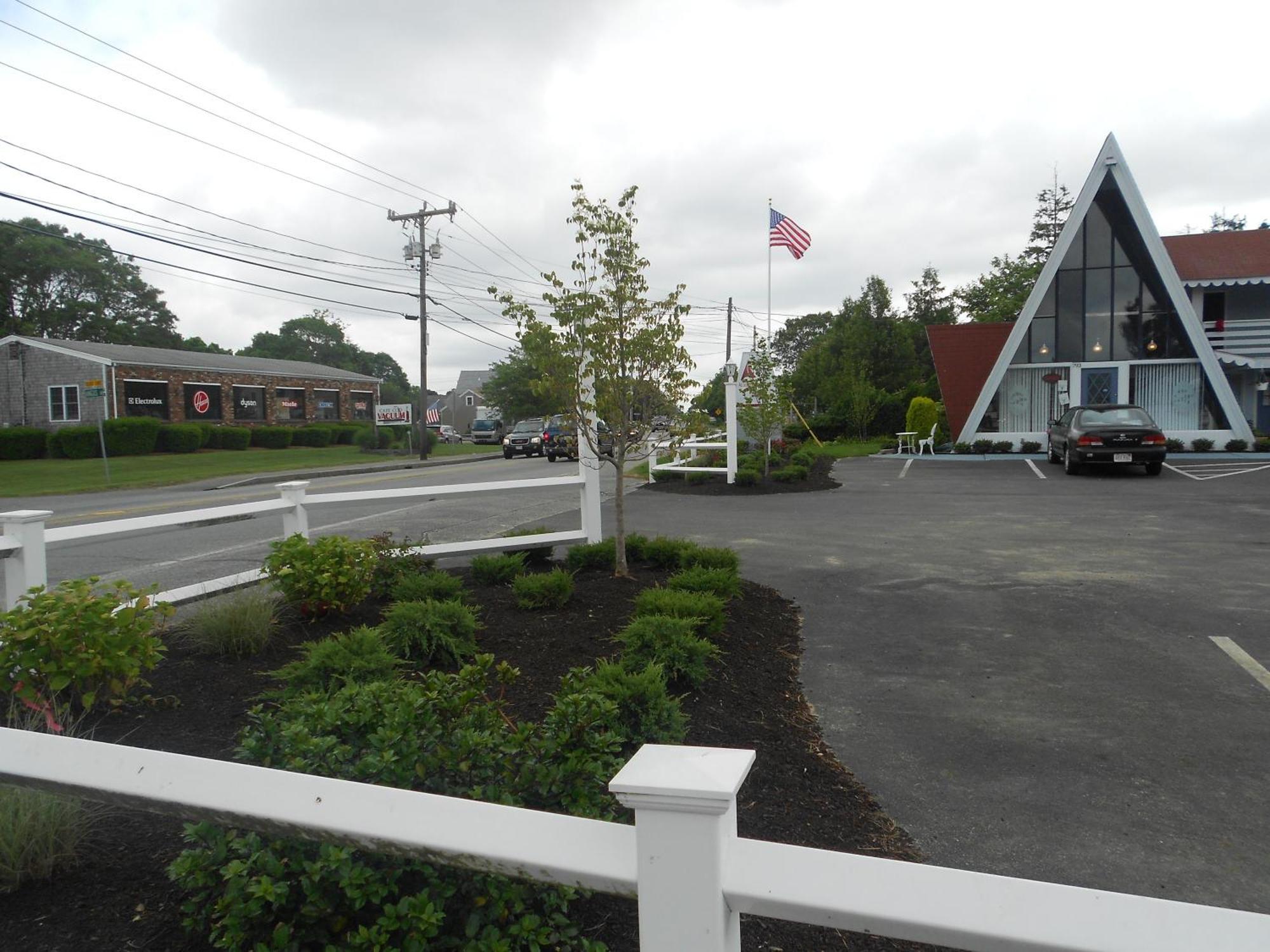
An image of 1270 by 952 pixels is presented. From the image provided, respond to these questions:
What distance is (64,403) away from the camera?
1619 inches

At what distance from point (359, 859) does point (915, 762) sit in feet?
9.96

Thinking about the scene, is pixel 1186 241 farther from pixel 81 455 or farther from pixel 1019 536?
pixel 81 455

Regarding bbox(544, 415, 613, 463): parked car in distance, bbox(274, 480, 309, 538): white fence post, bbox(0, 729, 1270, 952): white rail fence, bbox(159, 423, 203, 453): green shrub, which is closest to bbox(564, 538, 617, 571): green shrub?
bbox(544, 415, 613, 463): parked car in distance

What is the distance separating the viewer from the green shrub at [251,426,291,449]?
44688 mm

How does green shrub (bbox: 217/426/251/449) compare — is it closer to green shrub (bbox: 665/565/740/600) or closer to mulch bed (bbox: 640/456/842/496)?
mulch bed (bbox: 640/456/842/496)

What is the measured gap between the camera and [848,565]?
10062 mm

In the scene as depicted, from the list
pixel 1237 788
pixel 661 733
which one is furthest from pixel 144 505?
pixel 1237 788

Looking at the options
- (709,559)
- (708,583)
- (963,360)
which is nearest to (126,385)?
(963,360)

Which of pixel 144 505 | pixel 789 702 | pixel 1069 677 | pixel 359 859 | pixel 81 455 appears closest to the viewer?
pixel 359 859

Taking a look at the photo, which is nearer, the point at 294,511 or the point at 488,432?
the point at 294,511

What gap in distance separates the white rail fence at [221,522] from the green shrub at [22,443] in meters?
34.6

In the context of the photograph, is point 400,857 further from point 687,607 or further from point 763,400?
point 763,400

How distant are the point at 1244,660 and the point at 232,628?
6.70 meters

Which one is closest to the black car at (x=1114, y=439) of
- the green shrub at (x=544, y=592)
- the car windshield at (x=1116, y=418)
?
the car windshield at (x=1116, y=418)
